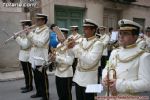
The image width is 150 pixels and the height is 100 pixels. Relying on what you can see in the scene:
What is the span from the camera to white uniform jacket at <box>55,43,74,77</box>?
5645 mm

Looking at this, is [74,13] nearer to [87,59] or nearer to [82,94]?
[82,94]

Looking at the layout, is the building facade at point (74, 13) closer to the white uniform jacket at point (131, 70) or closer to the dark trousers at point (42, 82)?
the dark trousers at point (42, 82)

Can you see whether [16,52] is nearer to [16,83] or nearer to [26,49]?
[16,83]

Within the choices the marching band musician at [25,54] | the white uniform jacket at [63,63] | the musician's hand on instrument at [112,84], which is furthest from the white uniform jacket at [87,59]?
the marching band musician at [25,54]

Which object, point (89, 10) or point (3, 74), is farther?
point (89, 10)

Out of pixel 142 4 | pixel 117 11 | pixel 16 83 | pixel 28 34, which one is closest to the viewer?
pixel 28 34

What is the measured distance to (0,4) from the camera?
11656mm

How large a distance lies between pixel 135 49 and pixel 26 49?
5.10 metres

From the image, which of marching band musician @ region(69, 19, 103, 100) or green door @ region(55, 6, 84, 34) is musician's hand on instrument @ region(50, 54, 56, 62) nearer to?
marching band musician @ region(69, 19, 103, 100)

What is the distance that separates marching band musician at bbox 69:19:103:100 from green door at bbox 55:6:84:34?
9.50 m

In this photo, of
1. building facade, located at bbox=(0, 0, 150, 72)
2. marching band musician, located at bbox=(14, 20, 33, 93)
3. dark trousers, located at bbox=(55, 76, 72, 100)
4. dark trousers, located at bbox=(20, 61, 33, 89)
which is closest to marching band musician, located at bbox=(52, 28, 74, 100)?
dark trousers, located at bbox=(55, 76, 72, 100)

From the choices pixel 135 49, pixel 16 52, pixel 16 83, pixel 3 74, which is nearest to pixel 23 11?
pixel 16 52

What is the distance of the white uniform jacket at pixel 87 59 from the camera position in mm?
4609

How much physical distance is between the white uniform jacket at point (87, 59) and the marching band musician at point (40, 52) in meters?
2.04
